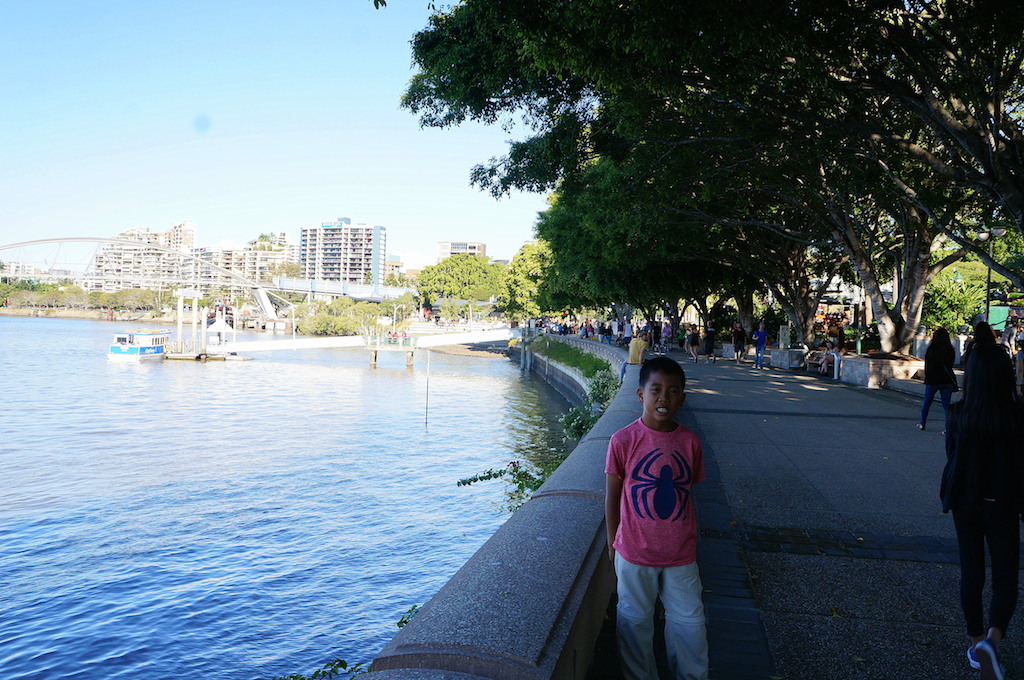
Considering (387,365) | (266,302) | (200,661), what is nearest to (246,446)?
(200,661)

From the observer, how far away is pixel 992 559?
13.8 ft

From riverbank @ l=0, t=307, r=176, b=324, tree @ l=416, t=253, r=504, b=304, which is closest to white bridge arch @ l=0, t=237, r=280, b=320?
tree @ l=416, t=253, r=504, b=304

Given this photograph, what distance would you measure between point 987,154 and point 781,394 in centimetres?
818

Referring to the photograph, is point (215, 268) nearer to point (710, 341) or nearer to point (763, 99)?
point (710, 341)

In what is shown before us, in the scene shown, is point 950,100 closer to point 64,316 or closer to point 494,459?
point 494,459

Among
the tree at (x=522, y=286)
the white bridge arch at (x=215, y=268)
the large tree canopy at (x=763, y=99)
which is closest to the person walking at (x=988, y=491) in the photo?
the large tree canopy at (x=763, y=99)

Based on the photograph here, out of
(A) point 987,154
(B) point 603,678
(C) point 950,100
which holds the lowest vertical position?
(B) point 603,678

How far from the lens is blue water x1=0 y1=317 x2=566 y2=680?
34.1 ft

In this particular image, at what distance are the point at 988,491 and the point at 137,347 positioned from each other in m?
67.6

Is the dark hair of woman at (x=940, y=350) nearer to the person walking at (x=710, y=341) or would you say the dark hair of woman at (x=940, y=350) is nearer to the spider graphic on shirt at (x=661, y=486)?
the spider graphic on shirt at (x=661, y=486)

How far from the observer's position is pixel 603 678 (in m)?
3.97

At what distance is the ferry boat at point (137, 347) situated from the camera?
64.4 meters

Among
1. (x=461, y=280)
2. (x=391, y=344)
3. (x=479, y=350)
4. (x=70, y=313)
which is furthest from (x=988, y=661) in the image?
(x=70, y=313)

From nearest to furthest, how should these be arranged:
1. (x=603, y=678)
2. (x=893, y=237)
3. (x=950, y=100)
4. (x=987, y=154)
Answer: (x=603, y=678) < (x=987, y=154) < (x=950, y=100) < (x=893, y=237)
